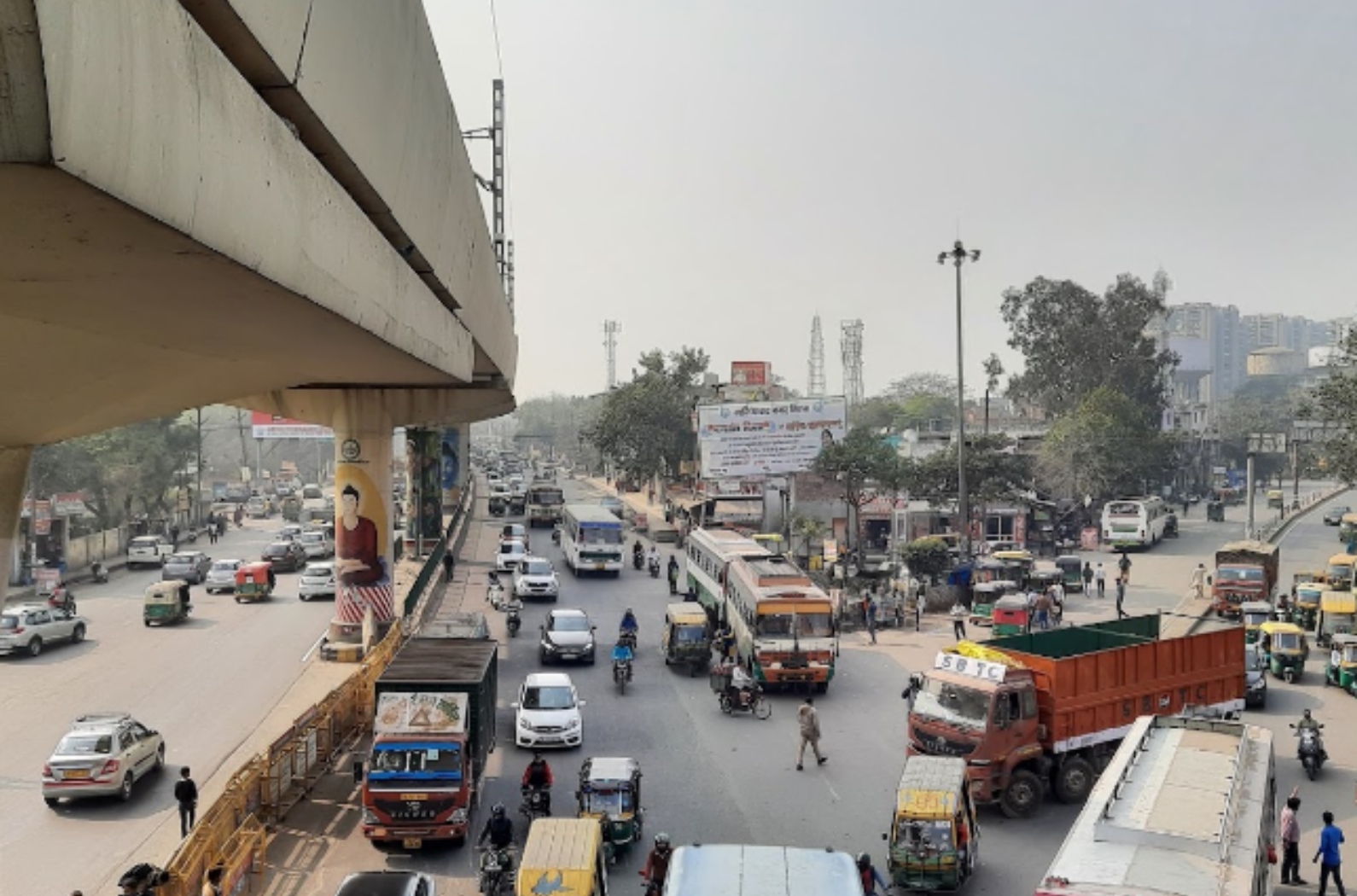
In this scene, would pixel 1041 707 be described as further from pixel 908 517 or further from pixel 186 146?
pixel 908 517

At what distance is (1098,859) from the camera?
31.7 feet

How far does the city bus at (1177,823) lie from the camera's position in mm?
9227

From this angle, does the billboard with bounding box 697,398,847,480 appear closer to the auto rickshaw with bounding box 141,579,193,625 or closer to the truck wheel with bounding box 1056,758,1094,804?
the auto rickshaw with bounding box 141,579,193,625

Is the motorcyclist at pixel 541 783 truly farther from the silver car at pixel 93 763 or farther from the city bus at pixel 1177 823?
the city bus at pixel 1177 823

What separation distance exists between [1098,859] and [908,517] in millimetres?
45074

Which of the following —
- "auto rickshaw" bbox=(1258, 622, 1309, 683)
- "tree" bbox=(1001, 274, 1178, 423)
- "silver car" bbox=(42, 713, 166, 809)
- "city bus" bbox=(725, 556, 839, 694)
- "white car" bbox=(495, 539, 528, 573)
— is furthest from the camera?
"tree" bbox=(1001, 274, 1178, 423)

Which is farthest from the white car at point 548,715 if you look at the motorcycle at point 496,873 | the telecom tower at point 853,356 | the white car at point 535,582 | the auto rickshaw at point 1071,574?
the telecom tower at point 853,356

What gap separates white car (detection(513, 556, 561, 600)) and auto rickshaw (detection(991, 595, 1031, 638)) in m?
13.4

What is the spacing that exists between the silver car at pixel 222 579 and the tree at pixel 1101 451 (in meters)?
40.9

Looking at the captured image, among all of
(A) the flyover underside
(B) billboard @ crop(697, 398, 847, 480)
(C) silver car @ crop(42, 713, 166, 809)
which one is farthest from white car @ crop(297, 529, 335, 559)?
(A) the flyover underside

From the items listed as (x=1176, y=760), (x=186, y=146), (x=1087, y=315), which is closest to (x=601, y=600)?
(x=1176, y=760)

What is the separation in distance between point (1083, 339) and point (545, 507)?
36328 mm

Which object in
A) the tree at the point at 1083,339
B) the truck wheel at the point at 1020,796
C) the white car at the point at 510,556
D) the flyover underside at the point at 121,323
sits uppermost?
the tree at the point at 1083,339

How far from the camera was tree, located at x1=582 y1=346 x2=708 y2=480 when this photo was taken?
71625 millimetres
